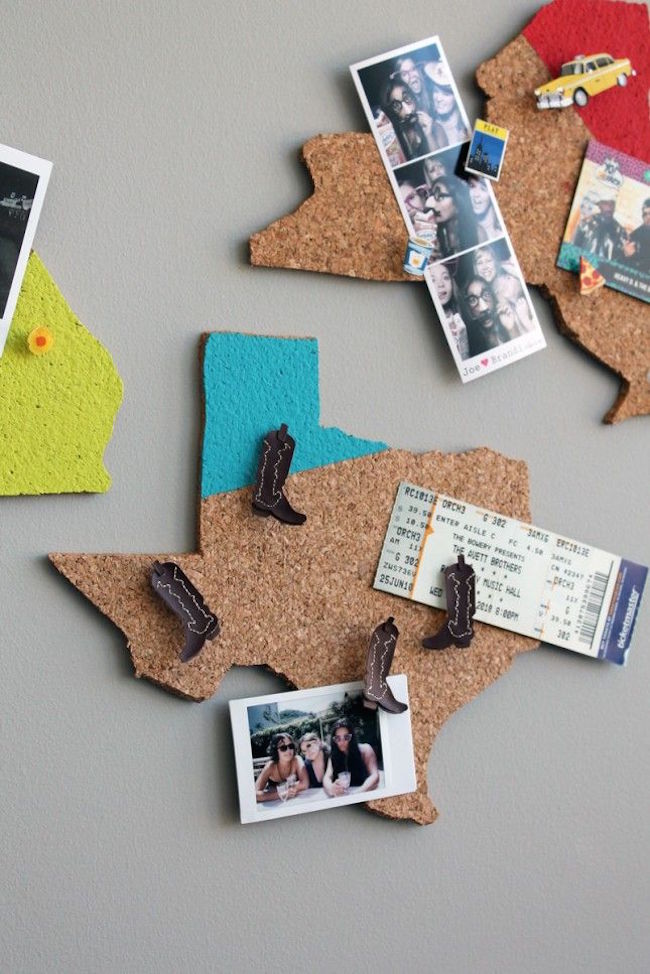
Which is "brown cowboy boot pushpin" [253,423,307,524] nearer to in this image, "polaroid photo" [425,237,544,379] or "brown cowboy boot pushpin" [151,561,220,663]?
"brown cowboy boot pushpin" [151,561,220,663]

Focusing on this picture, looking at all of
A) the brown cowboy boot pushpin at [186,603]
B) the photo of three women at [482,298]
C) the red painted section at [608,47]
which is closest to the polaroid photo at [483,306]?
the photo of three women at [482,298]

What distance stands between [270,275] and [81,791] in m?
0.63

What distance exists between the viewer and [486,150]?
1319 millimetres

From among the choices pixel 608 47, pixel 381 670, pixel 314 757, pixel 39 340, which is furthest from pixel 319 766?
pixel 608 47

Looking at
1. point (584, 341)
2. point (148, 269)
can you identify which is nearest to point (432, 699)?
point (584, 341)

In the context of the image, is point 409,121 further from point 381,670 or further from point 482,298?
point 381,670

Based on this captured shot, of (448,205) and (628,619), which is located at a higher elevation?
(448,205)

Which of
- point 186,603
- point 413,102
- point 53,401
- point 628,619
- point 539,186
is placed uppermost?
point 413,102

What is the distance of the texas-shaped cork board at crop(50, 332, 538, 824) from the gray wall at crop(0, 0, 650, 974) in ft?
0.09

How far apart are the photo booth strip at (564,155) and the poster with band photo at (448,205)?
1.7 inches

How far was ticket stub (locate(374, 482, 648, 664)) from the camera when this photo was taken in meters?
1.30

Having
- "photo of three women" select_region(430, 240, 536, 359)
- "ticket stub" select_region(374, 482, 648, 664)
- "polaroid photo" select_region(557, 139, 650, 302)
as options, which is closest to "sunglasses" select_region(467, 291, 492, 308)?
"photo of three women" select_region(430, 240, 536, 359)

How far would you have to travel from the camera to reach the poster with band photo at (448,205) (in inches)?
50.4

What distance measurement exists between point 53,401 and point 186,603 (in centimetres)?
27
